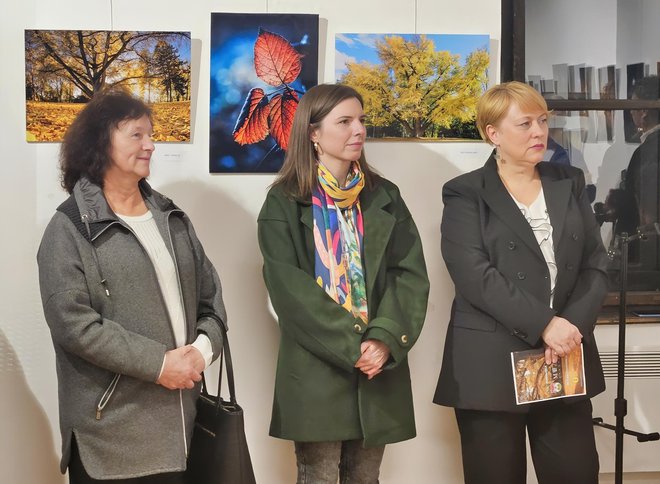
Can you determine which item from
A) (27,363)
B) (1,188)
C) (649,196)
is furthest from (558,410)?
(1,188)

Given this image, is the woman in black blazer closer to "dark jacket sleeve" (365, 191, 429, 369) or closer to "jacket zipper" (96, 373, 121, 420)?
"dark jacket sleeve" (365, 191, 429, 369)

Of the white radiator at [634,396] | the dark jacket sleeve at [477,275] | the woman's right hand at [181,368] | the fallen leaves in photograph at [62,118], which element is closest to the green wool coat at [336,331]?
the dark jacket sleeve at [477,275]

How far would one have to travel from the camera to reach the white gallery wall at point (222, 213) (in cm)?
315

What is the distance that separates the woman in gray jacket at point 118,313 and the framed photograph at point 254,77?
648 millimetres

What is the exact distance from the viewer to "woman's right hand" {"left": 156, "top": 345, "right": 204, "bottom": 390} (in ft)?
7.96

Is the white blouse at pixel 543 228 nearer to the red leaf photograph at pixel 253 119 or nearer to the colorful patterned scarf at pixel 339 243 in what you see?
the colorful patterned scarf at pixel 339 243

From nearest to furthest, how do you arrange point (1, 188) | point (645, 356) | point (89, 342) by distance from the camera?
point (89, 342)
point (1, 188)
point (645, 356)

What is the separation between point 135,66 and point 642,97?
2.02m

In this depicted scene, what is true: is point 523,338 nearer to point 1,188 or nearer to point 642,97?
point 642,97

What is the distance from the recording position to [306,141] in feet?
9.38

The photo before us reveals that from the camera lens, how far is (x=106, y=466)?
7.92ft

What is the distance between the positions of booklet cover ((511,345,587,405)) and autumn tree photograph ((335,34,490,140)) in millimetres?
976

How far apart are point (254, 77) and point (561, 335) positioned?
1.44m

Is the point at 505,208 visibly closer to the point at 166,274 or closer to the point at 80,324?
the point at 166,274
